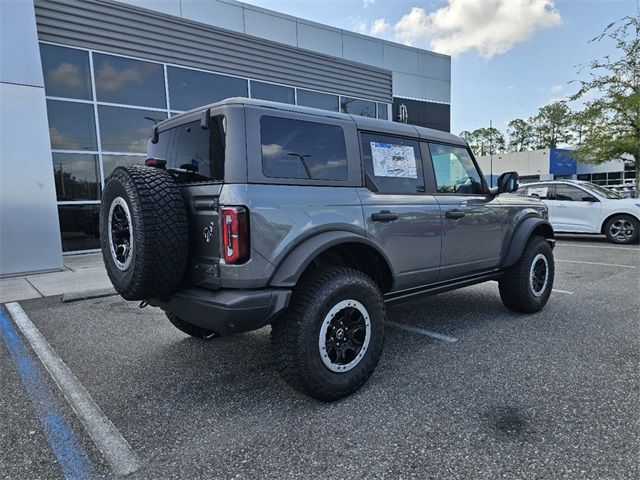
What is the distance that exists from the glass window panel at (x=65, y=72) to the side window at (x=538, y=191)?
36.8 ft

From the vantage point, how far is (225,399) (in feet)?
9.32

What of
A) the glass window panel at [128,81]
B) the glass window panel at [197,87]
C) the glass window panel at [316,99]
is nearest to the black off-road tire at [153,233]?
the glass window panel at [128,81]

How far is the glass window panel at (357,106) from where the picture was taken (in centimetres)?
1379

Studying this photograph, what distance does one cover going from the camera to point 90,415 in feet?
8.70

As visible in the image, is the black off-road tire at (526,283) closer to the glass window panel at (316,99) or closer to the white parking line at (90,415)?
the white parking line at (90,415)

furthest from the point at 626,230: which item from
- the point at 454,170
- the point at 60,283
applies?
the point at 60,283

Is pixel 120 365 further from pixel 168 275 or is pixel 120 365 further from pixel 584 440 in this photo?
pixel 584 440

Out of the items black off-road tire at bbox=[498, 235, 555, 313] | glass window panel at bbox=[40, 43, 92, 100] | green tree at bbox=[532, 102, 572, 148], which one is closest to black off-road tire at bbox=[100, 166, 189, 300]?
black off-road tire at bbox=[498, 235, 555, 313]

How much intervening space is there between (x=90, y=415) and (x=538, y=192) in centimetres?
1158

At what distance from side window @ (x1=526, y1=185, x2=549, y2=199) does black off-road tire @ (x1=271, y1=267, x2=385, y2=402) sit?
9970mm

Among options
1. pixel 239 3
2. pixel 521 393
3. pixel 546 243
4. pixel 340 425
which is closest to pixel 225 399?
pixel 340 425

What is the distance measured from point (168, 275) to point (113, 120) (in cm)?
844

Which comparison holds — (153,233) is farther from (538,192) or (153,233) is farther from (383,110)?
(383,110)

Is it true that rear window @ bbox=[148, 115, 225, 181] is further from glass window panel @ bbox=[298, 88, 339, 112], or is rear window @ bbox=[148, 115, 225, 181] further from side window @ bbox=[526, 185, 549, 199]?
side window @ bbox=[526, 185, 549, 199]
